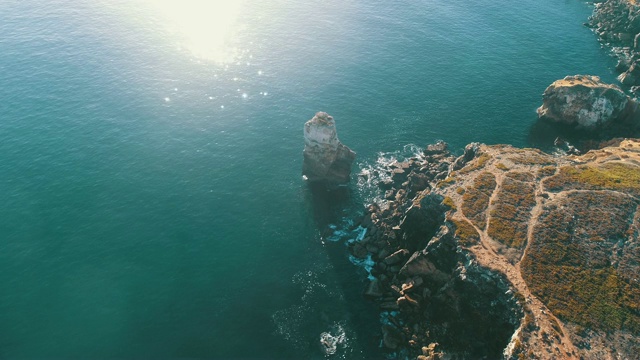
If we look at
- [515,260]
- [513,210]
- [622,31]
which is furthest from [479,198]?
[622,31]

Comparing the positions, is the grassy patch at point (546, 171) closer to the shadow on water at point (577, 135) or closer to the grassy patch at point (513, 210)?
the grassy patch at point (513, 210)

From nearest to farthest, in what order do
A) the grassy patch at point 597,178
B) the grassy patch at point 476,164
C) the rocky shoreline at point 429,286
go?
1. the rocky shoreline at point 429,286
2. the grassy patch at point 597,178
3. the grassy patch at point 476,164

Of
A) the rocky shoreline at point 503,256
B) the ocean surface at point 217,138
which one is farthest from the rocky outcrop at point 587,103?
the rocky shoreline at point 503,256

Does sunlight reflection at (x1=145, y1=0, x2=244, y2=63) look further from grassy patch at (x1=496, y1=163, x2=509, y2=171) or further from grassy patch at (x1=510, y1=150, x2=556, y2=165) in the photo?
grassy patch at (x1=510, y1=150, x2=556, y2=165)

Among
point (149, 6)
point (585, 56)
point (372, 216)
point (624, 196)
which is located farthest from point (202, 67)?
point (585, 56)

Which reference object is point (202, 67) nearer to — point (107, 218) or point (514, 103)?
point (107, 218)

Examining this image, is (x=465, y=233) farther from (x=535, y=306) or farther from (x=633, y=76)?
(x=633, y=76)
